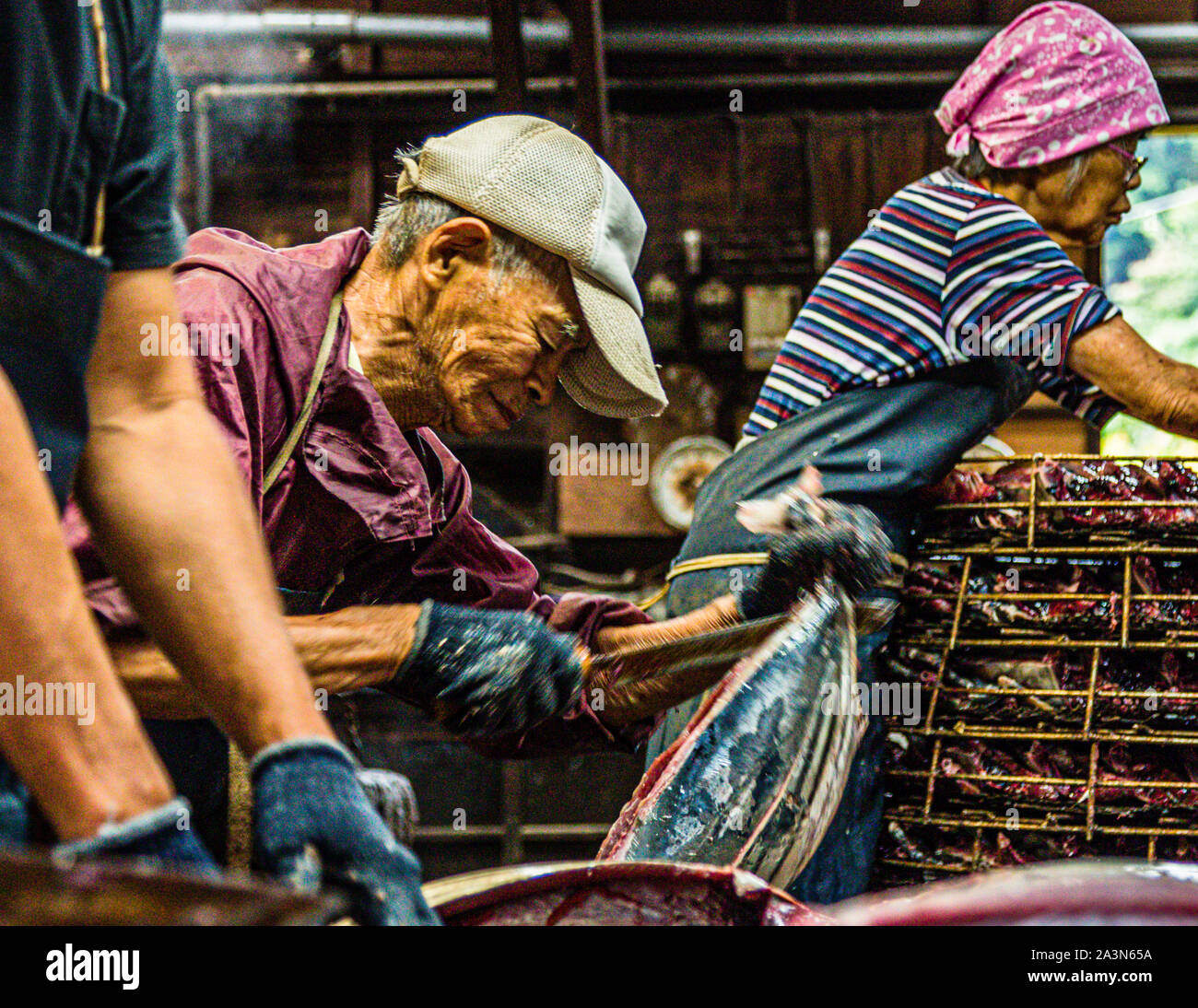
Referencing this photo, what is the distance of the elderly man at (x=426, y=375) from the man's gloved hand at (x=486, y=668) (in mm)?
29

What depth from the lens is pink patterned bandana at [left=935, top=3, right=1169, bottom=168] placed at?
9.10 feet

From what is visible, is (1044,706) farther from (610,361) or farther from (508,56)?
(508,56)

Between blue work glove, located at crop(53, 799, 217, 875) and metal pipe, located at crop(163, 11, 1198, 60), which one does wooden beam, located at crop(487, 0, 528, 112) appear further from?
blue work glove, located at crop(53, 799, 217, 875)

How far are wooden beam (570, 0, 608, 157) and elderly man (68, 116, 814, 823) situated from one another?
316cm

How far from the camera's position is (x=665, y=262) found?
23.2 ft

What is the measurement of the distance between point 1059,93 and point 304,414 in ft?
5.68

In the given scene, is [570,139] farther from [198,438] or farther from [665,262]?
[665,262]

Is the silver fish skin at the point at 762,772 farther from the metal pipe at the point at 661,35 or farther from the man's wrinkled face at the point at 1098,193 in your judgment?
the metal pipe at the point at 661,35

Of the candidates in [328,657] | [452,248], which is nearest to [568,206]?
[452,248]

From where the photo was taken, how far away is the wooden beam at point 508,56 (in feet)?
17.3

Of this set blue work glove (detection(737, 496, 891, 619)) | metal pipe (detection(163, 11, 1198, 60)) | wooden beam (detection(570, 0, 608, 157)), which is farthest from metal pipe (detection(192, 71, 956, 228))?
blue work glove (detection(737, 496, 891, 619))

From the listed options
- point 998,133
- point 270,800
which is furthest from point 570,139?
point 270,800

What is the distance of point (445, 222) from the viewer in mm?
2357

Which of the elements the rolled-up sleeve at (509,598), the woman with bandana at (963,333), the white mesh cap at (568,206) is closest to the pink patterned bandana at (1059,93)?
the woman with bandana at (963,333)
